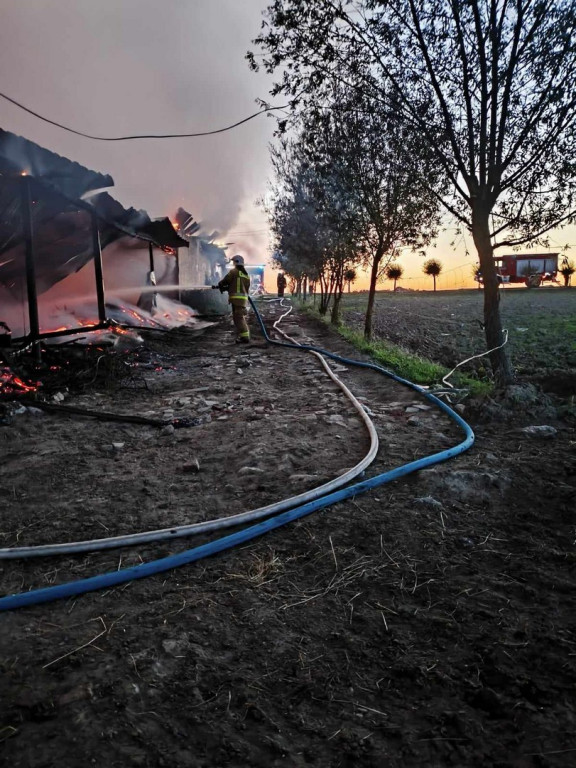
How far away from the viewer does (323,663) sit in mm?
1979

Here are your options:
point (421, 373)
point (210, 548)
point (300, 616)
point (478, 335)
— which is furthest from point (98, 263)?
point (478, 335)

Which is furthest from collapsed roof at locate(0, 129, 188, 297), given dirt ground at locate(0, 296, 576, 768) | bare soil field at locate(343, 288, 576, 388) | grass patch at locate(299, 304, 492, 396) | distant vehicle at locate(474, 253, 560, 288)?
distant vehicle at locate(474, 253, 560, 288)

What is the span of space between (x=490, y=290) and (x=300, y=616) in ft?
21.0

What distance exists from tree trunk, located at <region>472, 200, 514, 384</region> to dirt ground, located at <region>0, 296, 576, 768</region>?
8.26 ft

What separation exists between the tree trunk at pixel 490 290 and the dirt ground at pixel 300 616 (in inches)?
99.1

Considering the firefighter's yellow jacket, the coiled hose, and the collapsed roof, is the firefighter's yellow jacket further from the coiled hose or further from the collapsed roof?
the coiled hose

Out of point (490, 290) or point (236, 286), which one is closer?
point (490, 290)

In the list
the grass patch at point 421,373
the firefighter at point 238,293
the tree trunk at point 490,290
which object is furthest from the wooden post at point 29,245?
the tree trunk at point 490,290

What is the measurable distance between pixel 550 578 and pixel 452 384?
5.06m

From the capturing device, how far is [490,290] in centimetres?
725

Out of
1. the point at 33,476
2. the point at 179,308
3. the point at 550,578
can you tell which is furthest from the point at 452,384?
the point at 179,308

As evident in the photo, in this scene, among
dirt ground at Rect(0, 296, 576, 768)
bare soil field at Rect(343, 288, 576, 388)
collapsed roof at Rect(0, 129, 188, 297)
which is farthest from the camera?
bare soil field at Rect(343, 288, 576, 388)

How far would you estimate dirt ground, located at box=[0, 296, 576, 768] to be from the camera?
162cm

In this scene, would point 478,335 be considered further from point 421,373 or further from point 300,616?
point 300,616
